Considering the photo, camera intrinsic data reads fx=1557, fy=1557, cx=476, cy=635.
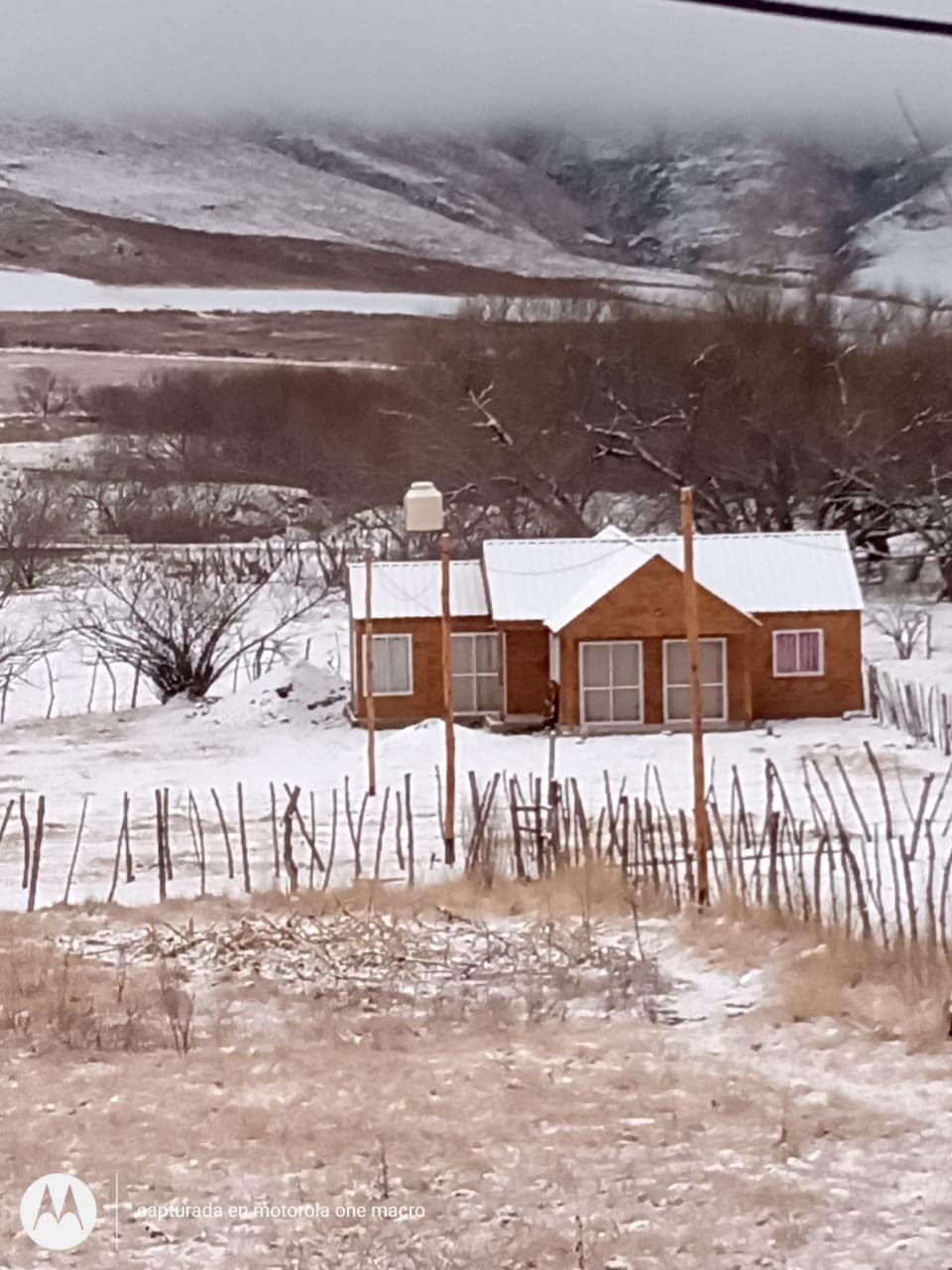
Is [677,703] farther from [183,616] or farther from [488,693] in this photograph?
[183,616]

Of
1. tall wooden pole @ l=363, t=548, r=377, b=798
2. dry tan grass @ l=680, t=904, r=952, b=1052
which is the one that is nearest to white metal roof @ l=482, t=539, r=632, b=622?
tall wooden pole @ l=363, t=548, r=377, b=798

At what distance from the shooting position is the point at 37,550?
3.50m

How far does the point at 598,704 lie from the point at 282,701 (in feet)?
4.45

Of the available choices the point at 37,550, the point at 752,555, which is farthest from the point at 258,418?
the point at 752,555

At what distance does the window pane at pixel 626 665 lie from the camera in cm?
584

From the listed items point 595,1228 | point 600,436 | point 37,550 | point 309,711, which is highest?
point 600,436

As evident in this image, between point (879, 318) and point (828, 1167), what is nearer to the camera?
point (828, 1167)

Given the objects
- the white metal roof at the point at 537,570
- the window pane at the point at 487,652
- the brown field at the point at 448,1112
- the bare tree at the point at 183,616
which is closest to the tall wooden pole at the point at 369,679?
the bare tree at the point at 183,616

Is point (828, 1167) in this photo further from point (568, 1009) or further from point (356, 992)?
point (356, 992)

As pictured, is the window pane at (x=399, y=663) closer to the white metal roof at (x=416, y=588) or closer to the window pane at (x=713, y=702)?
the white metal roof at (x=416, y=588)

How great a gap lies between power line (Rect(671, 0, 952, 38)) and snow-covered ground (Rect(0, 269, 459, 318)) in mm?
1422

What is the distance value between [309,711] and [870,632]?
1.90 metres

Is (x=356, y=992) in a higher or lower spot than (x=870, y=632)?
lower

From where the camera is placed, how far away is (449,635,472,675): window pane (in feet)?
20.0
